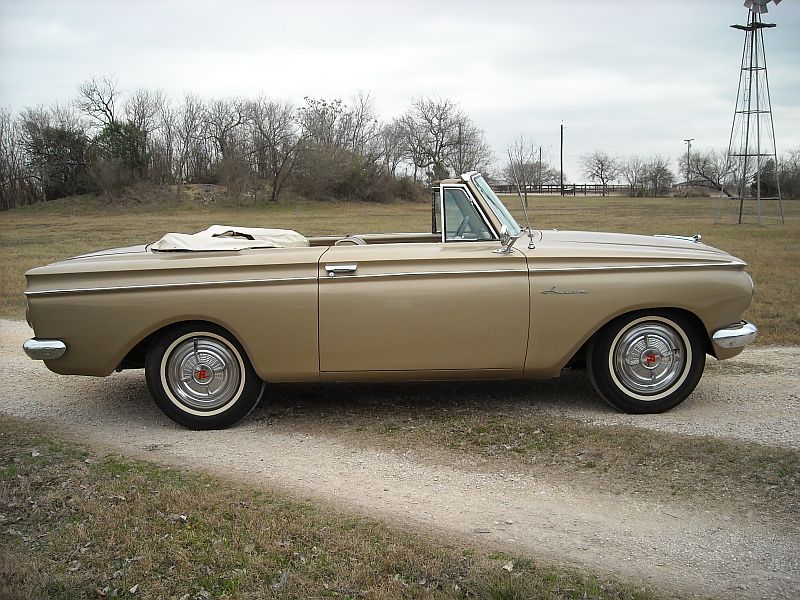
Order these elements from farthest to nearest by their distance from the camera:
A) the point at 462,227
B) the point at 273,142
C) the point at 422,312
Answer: the point at 273,142 → the point at 462,227 → the point at 422,312

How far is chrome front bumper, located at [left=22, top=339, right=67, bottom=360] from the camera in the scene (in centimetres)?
498

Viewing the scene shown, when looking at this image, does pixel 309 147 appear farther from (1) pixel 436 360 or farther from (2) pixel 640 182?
(1) pixel 436 360

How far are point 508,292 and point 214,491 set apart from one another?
2.18m

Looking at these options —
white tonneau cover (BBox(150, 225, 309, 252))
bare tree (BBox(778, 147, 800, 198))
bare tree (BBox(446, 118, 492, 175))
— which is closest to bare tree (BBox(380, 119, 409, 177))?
bare tree (BBox(446, 118, 492, 175))

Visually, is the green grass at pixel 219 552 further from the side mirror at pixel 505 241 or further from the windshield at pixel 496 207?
the windshield at pixel 496 207

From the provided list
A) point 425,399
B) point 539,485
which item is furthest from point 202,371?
point 539,485

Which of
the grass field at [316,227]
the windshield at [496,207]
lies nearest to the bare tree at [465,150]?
the grass field at [316,227]

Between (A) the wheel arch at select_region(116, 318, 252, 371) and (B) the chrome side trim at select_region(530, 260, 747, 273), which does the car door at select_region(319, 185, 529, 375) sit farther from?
(A) the wheel arch at select_region(116, 318, 252, 371)

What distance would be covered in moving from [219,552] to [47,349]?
2.39 meters

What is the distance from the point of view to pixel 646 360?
16.6 ft

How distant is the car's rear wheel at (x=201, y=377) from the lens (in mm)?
5000

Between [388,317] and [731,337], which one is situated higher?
[388,317]

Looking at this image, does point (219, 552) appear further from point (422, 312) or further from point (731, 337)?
point (731, 337)

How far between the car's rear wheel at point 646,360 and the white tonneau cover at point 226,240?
238 centimetres
